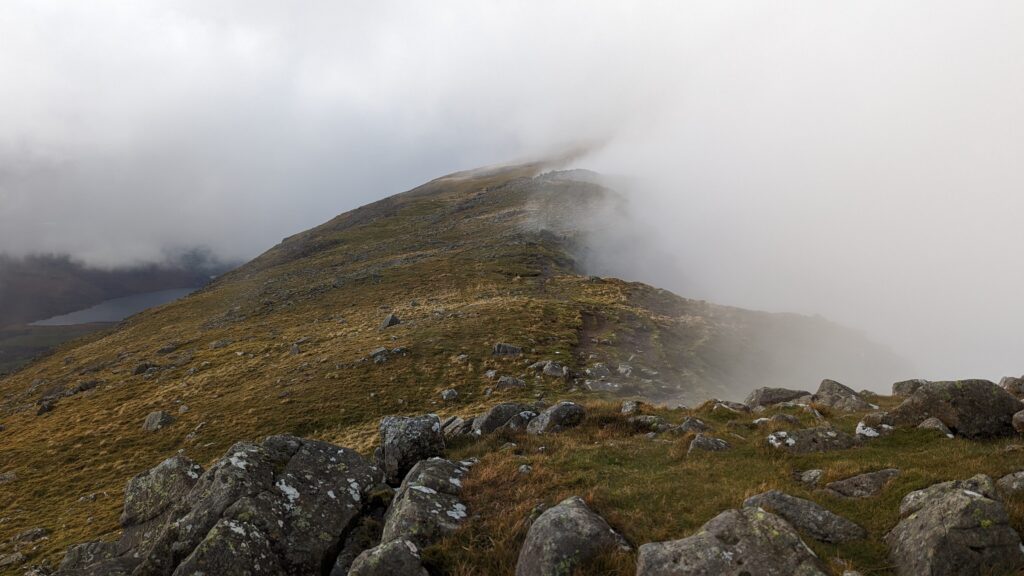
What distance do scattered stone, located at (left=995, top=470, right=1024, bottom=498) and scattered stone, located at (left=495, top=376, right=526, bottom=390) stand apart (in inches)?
1128

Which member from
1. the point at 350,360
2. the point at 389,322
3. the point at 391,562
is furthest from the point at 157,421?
the point at 391,562

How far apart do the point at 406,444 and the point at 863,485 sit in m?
13.1

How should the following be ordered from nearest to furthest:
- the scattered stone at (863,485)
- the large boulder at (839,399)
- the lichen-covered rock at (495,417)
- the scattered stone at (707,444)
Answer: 1. the scattered stone at (863,485)
2. the scattered stone at (707,444)
3. the lichen-covered rock at (495,417)
4. the large boulder at (839,399)

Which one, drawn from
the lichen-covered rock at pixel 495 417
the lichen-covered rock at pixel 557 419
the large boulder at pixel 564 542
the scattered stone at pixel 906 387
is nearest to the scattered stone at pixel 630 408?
the lichen-covered rock at pixel 557 419

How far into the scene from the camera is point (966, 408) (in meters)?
15.9

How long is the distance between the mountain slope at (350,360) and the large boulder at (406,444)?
12890 millimetres

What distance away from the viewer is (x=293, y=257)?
443 ft

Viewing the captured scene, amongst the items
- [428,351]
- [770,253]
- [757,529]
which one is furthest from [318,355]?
[770,253]

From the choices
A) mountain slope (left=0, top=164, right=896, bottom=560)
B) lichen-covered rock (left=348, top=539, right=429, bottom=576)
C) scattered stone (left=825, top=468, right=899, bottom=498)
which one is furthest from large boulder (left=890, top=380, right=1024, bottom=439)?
mountain slope (left=0, top=164, right=896, bottom=560)

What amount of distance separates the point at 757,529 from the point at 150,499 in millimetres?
17433

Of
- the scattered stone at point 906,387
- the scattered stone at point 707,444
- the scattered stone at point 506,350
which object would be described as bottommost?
the scattered stone at point 906,387

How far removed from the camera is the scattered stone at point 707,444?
53.1 feet

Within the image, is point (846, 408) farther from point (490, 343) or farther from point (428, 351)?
point (428, 351)

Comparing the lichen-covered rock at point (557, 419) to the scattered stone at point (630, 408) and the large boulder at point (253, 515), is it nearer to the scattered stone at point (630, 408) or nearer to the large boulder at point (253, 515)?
the scattered stone at point (630, 408)
